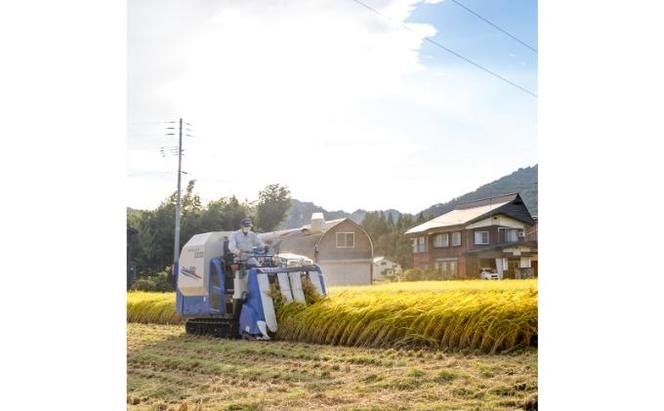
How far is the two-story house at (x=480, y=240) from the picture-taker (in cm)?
404

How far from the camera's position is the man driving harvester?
4.29 meters

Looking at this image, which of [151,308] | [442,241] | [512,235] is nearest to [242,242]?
[151,308]

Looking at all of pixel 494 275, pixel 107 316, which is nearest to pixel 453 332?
pixel 494 275

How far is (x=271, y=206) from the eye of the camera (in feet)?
14.2

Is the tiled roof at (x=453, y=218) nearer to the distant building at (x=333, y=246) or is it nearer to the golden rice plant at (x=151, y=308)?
the distant building at (x=333, y=246)

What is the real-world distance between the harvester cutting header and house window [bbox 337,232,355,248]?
172 mm

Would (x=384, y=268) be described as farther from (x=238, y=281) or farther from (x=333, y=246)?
(x=238, y=281)

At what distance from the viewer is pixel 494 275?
13.3 ft

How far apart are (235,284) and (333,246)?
0.55 m

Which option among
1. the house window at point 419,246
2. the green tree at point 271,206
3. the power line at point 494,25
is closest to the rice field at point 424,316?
the house window at point 419,246

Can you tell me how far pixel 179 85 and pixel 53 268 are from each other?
1.12 metres

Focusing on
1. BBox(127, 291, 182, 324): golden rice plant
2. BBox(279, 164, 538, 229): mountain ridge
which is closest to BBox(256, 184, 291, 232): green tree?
BBox(279, 164, 538, 229): mountain ridge

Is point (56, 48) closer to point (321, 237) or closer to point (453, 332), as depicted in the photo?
point (321, 237)
